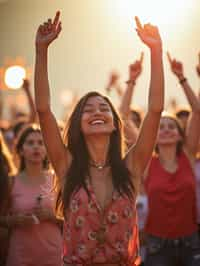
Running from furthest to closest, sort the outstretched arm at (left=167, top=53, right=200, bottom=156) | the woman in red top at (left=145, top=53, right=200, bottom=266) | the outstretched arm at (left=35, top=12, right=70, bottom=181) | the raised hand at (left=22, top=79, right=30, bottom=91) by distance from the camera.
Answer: the raised hand at (left=22, top=79, right=30, bottom=91) → the outstretched arm at (left=167, top=53, right=200, bottom=156) → the woman in red top at (left=145, top=53, right=200, bottom=266) → the outstretched arm at (left=35, top=12, right=70, bottom=181)

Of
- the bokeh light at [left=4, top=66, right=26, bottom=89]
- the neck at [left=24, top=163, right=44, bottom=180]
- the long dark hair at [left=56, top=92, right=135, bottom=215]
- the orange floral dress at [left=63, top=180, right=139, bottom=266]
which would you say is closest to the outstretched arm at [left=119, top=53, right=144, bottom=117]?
the neck at [left=24, top=163, right=44, bottom=180]

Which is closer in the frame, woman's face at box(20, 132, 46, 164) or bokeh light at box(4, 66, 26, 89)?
woman's face at box(20, 132, 46, 164)

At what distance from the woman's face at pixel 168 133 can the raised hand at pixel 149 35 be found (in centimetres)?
176

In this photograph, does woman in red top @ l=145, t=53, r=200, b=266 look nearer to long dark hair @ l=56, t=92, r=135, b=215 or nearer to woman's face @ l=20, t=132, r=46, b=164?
woman's face @ l=20, t=132, r=46, b=164

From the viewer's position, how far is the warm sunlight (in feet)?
25.8

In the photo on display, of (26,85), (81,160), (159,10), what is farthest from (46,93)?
(159,10)

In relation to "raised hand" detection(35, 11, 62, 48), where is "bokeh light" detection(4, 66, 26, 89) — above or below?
below

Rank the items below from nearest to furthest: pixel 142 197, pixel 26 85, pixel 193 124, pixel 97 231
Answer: pixel 97 231 → pixel 193 124 → pixel 142 197 → pixel 26 85

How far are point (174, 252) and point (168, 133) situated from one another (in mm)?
956

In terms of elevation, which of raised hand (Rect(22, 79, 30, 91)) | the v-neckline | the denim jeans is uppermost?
raised hand (Rect(22, 79, 30, 91))

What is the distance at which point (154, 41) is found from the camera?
367 centimetres

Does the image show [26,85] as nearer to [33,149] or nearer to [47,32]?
[33,149]

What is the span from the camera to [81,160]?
11.9 ft

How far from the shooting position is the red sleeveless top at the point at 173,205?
198 inches
